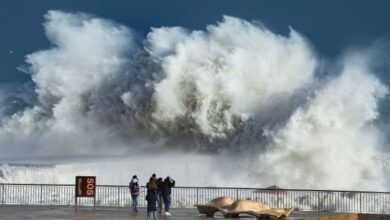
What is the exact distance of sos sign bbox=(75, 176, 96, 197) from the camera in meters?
35.6

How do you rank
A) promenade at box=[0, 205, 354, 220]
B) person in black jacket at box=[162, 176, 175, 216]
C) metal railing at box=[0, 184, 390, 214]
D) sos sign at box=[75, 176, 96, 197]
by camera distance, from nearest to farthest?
promenade at box=[0, 205, 354, 220] < person in black jacket at box=[162, 176, 175, 216] < sos sign at box=[75, 176, 96, 197] < metal railing at box=[0, 184, 390, 214]

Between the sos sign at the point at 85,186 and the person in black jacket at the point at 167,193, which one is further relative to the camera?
the sos sign at the point at 85,186

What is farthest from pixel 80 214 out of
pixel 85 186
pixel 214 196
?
pixel 214 196

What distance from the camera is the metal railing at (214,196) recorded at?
3722 cm

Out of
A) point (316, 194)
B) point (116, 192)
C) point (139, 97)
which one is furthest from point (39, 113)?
point (316, 194)

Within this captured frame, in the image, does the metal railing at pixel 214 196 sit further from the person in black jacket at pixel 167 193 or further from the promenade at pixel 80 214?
the person in black jacket at pixel 167 193

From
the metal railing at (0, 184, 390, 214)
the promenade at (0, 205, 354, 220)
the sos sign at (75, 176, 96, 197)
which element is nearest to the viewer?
the promenade at (0, 205, 354, 220)

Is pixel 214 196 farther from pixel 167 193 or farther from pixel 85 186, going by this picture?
pixel 85 186

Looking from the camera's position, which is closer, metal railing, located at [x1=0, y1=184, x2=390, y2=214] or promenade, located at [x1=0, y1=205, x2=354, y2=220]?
promenade, located at [x1=0, y1=205, x2=354, y2=220]

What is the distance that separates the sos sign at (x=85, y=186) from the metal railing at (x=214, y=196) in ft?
8.52

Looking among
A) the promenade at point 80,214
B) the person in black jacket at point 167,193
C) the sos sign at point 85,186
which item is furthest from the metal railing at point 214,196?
the person in black jacket at point 167,193

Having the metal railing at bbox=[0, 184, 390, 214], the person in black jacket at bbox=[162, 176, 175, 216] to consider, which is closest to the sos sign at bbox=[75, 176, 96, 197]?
the metal railing at bbox=[0, 184, 390, 214]

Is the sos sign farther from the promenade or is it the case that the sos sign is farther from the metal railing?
the metal railing

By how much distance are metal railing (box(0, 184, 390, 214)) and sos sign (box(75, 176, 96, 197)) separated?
2598 mm
